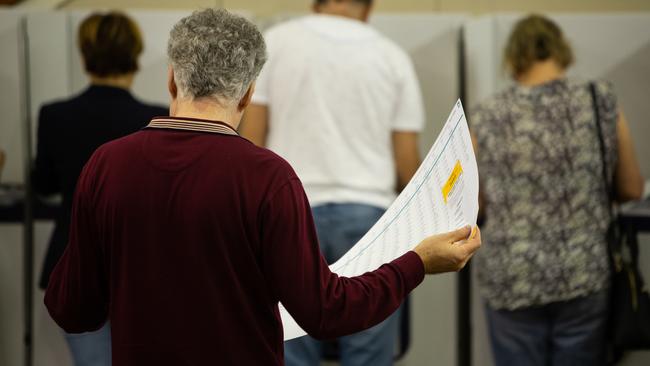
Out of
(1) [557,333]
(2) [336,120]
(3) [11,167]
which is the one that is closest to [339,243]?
(2) [336,120]

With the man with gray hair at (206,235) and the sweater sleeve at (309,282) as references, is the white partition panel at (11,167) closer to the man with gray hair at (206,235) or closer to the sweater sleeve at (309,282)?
the man with gray hair at (206,235)

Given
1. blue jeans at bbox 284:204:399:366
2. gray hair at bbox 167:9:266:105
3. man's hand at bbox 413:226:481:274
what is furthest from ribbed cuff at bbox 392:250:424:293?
blue jeans at bbox 284:204:399:366

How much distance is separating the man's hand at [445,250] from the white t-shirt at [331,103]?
1.00 meters

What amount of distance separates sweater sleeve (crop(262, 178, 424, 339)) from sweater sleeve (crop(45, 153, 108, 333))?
281mm

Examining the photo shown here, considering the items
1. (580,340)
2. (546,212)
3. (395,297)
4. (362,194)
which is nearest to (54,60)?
(362,194)

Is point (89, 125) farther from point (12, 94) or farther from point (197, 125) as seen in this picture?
point (197, 125)

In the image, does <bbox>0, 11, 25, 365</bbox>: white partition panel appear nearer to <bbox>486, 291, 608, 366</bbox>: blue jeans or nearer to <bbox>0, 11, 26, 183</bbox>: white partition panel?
<bbox>0, 11, 26, 183</bbox>: white partition panel

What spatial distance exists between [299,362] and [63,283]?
1.13 metres

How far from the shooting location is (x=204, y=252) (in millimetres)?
1415

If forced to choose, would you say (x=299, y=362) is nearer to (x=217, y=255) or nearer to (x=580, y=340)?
(x=580, y=340)

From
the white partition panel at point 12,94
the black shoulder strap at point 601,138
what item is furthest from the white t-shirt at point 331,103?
the white partition panel at point 12,94

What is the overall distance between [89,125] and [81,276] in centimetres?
105

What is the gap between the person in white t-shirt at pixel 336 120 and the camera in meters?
2.55

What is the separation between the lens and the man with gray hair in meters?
1.40
